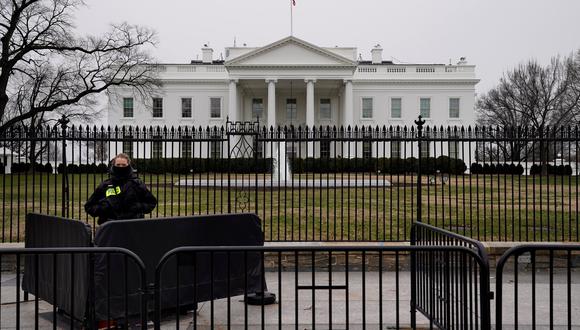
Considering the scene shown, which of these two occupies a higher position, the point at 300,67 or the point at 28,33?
the point at 300,67

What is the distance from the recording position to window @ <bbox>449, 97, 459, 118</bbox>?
61.8 m

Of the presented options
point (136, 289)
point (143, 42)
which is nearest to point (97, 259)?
point (136, 289)

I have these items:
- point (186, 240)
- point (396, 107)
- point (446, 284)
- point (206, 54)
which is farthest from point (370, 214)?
point (206, 54)

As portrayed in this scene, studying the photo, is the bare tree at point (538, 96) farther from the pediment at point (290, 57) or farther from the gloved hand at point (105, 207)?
the gloved hand at point (105, 207)

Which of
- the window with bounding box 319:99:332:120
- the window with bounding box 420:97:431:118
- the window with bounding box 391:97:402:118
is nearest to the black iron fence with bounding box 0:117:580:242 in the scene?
the window with bounding box 319:99:332:120

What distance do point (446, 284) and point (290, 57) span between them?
52.9 m

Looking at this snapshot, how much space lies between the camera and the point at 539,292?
7754 mm

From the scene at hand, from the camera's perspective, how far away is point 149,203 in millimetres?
6895

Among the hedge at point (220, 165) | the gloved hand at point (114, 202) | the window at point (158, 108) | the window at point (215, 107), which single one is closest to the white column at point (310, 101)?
the window at point (215, 107)

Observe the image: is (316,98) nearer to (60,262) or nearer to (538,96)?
(538,96)

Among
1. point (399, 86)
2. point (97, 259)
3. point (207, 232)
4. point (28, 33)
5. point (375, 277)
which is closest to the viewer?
point (97, 259)

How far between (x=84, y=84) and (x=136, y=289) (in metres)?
30.3

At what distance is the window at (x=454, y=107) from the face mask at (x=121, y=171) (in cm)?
5855

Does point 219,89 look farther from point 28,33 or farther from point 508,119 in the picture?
point 28,33
